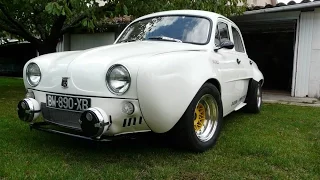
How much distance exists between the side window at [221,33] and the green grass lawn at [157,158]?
1.31 metres

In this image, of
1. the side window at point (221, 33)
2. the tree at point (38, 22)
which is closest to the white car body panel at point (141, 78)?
the side window at point (221, 33)

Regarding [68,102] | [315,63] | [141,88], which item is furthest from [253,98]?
[315,63]

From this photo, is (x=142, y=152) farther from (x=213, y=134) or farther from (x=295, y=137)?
(x=295, y=137)

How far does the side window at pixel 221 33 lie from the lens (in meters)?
4.56

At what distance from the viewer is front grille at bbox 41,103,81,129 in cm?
331

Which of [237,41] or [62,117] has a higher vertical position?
[237,41]

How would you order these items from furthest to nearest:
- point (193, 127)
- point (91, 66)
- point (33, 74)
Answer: point (33, 74) → point (193, 127) → point (91, 66)

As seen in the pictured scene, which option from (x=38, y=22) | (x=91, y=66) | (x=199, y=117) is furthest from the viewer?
(x=38, y=22)

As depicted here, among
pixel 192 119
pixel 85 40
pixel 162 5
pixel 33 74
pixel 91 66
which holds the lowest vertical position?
pixel 192 119

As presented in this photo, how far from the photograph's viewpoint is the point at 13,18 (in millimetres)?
10133

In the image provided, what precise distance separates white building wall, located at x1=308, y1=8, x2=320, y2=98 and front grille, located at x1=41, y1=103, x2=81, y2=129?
8090 millimetres

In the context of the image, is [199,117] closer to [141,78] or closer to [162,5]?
[141,78]

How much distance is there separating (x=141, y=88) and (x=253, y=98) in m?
3.68

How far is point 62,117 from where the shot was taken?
3.42 meters
